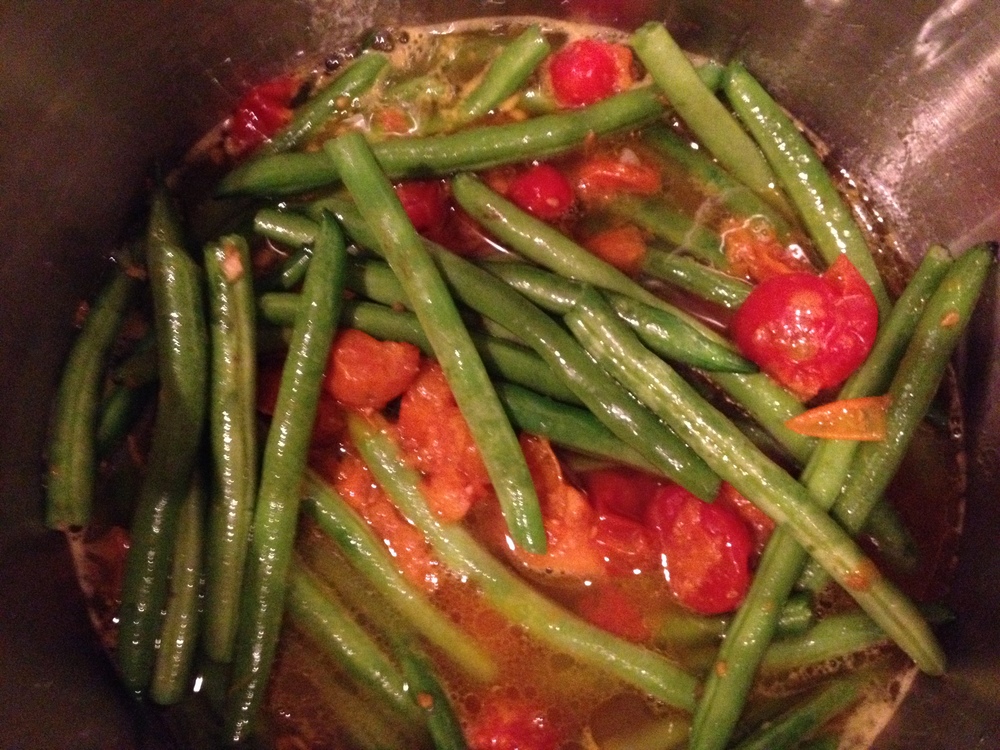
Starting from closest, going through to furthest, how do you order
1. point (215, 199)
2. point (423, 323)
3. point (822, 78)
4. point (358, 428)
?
point (423, 323)
point (358, 428)
point (215, 199)
point (822, 78)

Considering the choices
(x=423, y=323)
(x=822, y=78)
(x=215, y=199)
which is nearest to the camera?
(x=423, y=323)

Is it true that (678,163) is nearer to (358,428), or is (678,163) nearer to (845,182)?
(845,182)

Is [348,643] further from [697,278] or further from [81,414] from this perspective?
[697,278]

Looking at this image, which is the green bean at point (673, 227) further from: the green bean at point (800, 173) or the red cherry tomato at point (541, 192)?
the green bean at point (800, 173)

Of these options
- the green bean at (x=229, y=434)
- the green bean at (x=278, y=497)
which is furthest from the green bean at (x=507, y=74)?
the green bean at (x=229, y=434)

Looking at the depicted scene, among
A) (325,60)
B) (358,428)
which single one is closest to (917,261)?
(358,428)

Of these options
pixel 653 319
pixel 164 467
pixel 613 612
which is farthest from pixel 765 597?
pixel 164 467

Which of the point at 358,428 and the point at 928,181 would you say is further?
the point at 928,181
